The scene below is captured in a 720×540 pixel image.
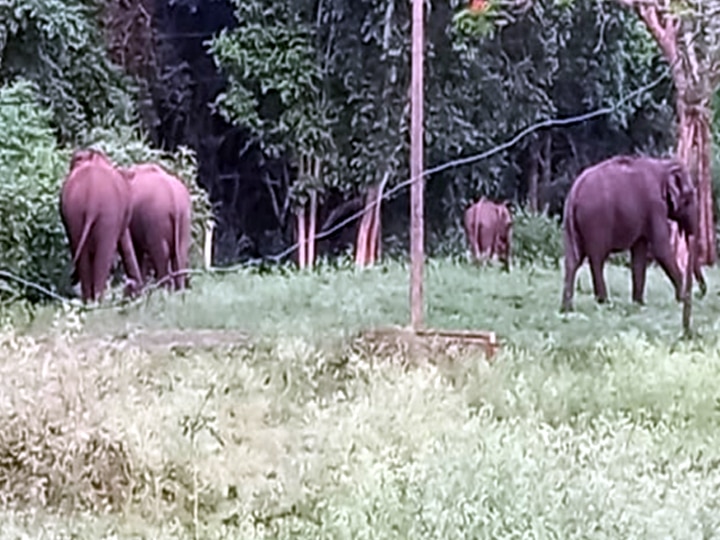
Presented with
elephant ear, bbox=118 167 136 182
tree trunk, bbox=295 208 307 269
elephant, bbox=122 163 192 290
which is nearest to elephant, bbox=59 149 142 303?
elephant ear, bbox=118 167 136 182

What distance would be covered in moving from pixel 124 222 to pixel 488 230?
14.3ft

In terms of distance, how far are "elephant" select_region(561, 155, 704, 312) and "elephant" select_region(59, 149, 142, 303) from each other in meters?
2.61

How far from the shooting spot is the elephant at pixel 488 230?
11617mm

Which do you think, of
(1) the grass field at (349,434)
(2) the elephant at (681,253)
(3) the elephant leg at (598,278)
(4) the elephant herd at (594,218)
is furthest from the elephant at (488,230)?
(1) the grass field at (349,434)

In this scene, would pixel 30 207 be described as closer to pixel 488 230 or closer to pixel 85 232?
pixel 85 232

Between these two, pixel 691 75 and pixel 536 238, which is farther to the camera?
pixel 536 238

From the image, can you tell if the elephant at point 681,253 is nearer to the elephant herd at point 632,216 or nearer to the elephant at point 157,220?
the elephant herd at point 632,216

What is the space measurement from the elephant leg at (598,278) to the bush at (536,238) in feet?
16.3

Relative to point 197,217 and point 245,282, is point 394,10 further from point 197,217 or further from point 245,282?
point 245,282

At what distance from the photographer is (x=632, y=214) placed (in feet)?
25.0

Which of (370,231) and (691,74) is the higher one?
(691,74)

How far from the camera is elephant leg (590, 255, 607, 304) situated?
7570mm

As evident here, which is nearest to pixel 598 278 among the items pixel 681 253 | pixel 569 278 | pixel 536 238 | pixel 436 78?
pixel 569 278

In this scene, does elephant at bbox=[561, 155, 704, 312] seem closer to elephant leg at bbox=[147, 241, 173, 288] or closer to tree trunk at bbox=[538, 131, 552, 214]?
elephant leg at bbox=[147, 241, 173, 288]
